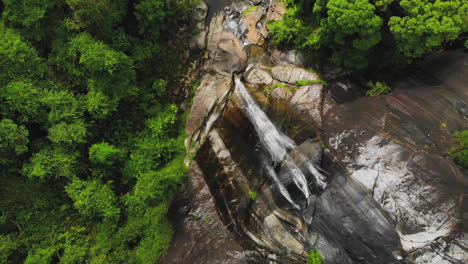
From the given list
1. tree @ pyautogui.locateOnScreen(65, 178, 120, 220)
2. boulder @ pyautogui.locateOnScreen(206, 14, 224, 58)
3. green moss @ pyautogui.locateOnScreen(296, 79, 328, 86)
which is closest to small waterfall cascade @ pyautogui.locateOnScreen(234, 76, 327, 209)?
green moss @ pyautogui.locateOnScreen(296, 79, 328, 86)

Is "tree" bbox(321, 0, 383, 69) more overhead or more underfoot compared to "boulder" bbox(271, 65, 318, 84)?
more overhead

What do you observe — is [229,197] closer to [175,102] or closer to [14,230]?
[175,102]

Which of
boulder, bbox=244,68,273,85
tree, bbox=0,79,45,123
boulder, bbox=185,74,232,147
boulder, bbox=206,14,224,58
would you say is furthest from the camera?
boulder, bbox=206,14,224,58

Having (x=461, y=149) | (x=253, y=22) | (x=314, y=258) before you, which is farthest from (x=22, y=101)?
(x=461, y=149)

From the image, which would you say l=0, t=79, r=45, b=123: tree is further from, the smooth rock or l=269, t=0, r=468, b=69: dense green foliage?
l=269, t=0, r=468, b=69: dense green foliage

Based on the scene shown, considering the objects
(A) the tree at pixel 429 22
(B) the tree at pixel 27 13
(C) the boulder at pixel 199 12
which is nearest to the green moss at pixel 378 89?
(A) the tree at pixel 429 22

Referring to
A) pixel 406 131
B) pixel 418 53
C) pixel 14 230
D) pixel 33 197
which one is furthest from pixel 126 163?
pixel 418 53

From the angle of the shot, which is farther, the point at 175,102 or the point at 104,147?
the point at 175,102
